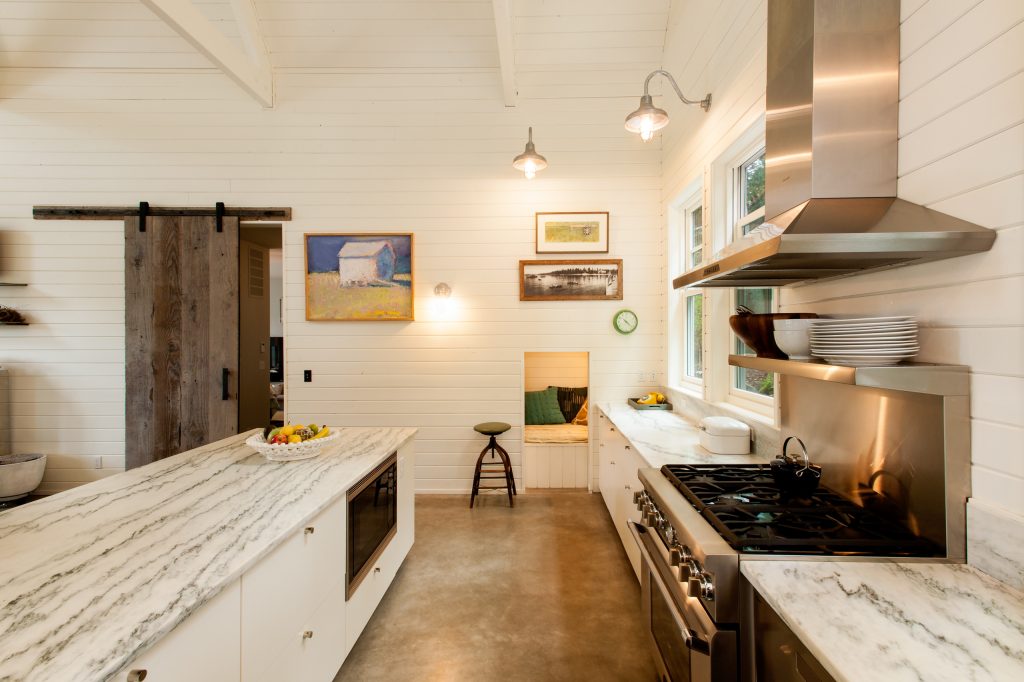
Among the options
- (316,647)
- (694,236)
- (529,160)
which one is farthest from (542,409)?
(316,647)

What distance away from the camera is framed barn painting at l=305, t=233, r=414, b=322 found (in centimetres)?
391

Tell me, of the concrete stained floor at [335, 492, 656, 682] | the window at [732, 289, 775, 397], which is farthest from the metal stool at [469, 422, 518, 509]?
the window at [732, 289, 775, 397]

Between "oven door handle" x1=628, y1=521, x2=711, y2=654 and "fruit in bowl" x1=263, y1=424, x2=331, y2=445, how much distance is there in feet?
5.11

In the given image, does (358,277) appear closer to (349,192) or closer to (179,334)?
(349,192)

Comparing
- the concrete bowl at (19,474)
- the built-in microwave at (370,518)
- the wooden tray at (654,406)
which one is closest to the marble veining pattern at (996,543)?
Answer: the built-in microwave at (370,518)

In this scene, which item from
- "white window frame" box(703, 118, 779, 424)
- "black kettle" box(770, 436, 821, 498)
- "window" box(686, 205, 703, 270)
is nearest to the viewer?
"black kettle" box(770, 436, 821, 498)

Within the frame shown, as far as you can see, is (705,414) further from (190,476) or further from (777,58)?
(190,476)

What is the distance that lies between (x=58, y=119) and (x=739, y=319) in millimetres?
5843

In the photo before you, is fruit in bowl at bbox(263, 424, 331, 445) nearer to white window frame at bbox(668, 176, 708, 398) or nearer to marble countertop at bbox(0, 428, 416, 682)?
marble countertop at bbox(0, 428, 416, 682)

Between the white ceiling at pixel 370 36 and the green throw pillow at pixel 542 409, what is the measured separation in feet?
9.84

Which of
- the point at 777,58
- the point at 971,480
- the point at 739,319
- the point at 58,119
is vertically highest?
the point at 58,119

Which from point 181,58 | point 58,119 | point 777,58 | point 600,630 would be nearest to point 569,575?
point 600,630

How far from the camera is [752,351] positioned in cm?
245

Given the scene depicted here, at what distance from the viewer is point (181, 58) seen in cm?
385
